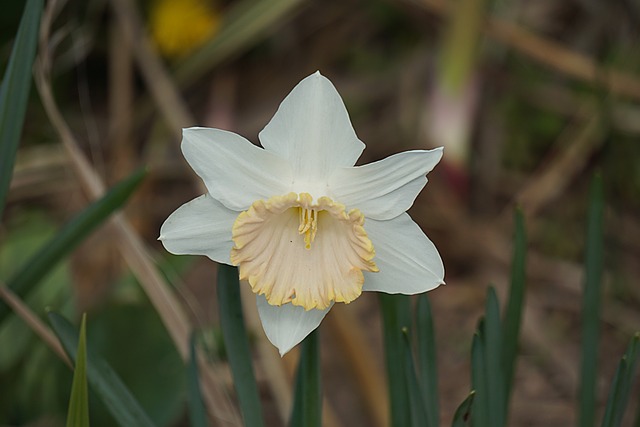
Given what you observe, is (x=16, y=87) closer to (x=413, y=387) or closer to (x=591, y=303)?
(x=413, y=387)

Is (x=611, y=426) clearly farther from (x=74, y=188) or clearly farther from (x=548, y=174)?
(x=74, y=188)

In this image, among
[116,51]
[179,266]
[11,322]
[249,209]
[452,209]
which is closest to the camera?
[249,209]

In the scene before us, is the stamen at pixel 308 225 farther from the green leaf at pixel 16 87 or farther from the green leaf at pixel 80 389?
the green leaf at pixel 16 87

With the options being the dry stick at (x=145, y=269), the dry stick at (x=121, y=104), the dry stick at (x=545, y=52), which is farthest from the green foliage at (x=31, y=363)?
the dry stick at (x=545, y=52)

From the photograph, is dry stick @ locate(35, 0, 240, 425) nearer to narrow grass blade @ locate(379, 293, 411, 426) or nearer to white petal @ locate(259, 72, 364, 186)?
narrow grass blade @ locate(379, 293, 411, 426)

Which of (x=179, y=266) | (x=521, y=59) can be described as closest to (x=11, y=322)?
(x=179, y=266)
